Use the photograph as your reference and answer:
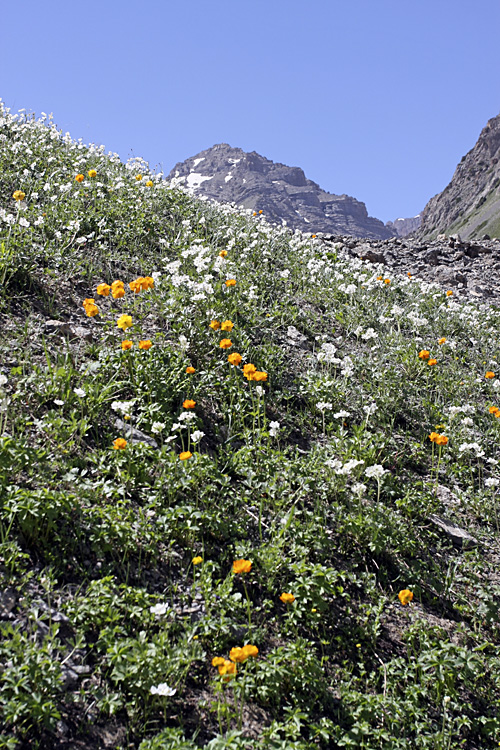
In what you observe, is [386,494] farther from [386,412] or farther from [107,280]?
[107,280]

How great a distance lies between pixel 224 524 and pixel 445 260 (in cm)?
1270

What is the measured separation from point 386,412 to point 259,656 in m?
3.14

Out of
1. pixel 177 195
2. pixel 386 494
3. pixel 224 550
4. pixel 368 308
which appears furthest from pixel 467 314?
pixel 224 550

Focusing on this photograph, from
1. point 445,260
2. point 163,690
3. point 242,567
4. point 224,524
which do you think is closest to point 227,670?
point 163,690

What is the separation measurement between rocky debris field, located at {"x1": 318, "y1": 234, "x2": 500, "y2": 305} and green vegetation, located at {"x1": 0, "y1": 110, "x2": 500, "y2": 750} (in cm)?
557

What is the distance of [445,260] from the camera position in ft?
45.5

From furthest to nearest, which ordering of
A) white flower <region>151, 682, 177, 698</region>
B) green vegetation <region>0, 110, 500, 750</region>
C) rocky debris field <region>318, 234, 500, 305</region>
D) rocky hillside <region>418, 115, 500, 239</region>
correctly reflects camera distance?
rocky hillside <region>418, 115, 500, 239</region>, rocky debris field <region>318, 234, 500, 305</region>, green vegetation <region>0, 110, 500, 750</region>, white flower <region>151, 682, 177, 698</region>

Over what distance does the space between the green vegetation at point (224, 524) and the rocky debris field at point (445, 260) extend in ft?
18.3

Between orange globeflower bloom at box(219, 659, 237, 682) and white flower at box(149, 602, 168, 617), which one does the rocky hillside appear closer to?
white flower at box(149, 602, 168, 617)

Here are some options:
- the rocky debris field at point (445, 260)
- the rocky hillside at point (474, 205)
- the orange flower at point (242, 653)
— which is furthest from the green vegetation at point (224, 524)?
the rocky hillside at point (474, 205)

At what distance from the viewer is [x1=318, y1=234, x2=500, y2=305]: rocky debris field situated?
11609mm

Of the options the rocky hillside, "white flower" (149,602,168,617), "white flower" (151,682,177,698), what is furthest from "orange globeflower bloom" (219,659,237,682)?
the rocky hillside

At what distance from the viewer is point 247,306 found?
6191mm

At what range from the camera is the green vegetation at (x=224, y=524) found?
98.1 inches
